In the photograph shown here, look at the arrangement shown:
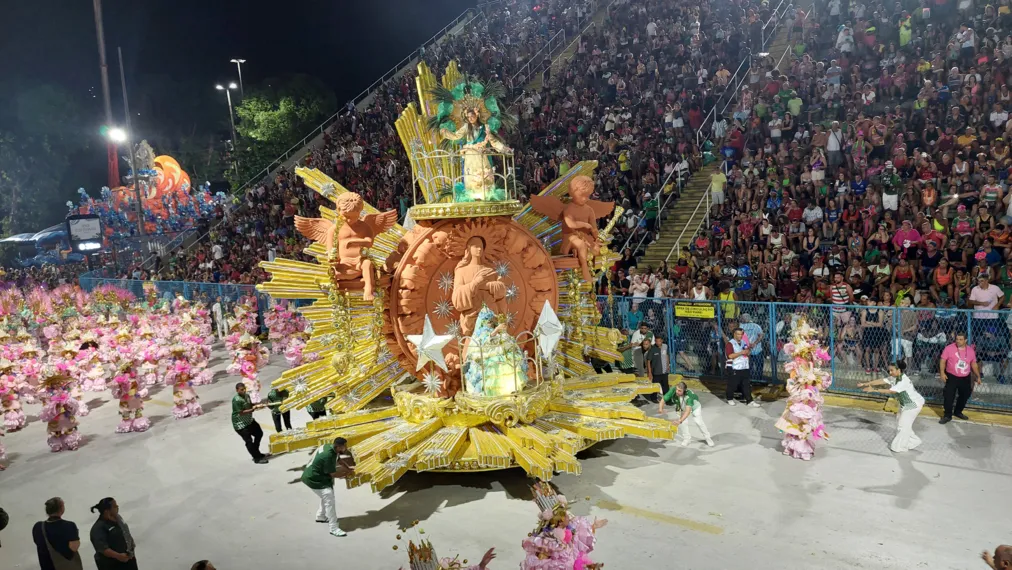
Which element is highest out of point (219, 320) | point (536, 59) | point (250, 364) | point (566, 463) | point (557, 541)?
point (536, 59)

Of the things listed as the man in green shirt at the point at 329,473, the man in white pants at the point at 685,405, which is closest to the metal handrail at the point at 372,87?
the man in white pants at the point at 685,405

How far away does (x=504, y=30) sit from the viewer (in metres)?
26.7

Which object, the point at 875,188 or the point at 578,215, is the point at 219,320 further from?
the point at 875,188

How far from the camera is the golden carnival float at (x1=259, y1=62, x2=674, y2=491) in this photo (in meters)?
8.00

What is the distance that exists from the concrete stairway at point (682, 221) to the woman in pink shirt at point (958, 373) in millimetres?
5740

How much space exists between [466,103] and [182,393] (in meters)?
6.53

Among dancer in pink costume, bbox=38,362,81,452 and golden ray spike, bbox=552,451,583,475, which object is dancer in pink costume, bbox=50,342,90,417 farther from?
golden ray spike, bbox=552,451,583,475

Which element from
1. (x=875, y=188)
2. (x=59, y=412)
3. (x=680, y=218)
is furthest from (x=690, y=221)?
(x=59, y=412)

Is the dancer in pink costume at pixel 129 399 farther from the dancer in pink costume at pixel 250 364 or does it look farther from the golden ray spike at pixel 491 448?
the golden ray spike at pixel 491 448

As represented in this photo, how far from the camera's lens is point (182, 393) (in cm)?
1159

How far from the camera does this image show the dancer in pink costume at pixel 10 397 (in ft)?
36.7

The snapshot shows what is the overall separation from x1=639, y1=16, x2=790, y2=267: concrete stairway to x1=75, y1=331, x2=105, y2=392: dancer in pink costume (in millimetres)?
10254

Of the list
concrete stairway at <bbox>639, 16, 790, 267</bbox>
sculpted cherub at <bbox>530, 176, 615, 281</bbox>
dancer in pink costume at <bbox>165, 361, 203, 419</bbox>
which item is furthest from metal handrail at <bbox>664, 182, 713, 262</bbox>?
dancer in pink costume at <bbox>165, 361, 203, 419</bbox>

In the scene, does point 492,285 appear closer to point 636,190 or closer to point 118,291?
point 636,190
